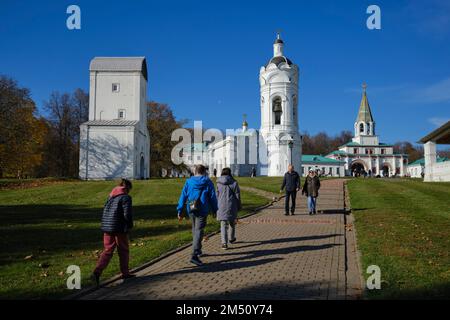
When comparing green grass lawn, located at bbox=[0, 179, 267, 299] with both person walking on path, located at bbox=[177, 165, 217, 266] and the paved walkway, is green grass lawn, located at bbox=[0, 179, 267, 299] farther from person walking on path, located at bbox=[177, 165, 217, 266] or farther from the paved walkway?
person walking on path, located at bbox=[177, 165, 217, 266]

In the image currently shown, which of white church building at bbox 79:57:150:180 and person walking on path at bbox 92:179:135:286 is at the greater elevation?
white church building at bbox 79:57:150:180

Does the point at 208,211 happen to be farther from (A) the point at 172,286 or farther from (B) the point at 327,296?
(B) the point at 327,296

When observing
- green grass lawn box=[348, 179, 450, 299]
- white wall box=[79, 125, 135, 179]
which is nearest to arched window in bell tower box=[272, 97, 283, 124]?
white wall box=[79, 125, 135, 179]

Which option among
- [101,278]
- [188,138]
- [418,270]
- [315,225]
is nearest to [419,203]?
[315,225]

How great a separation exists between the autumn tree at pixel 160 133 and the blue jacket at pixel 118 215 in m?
53.8

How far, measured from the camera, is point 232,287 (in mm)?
6352

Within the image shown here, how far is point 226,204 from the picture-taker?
31.5 feet

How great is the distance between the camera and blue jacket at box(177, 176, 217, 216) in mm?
8094

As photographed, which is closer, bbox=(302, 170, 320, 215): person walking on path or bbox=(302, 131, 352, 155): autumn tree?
bbox=(302, 170, 320, 215): person walking on path

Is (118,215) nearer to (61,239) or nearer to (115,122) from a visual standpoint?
(61,239)

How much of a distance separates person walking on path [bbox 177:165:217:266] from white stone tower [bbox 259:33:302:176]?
50.1 meters

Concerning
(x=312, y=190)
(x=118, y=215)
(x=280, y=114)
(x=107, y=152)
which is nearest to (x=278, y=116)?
(x=280, y=114)

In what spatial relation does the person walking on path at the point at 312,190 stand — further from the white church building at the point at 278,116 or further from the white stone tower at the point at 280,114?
the white stone tower at the point at 280,114
